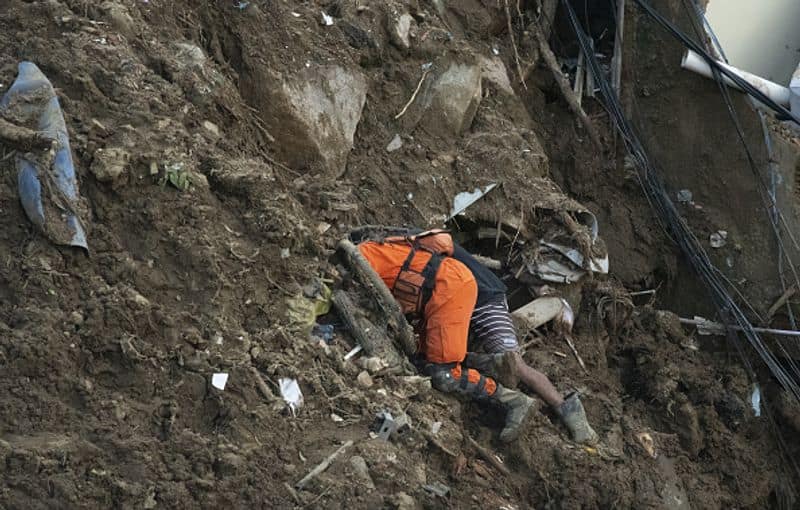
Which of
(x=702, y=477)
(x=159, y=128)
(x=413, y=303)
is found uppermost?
(x=159, y=128)

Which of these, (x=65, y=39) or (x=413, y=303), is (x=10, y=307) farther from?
(x=413, y=303)

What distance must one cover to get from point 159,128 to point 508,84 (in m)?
3.82

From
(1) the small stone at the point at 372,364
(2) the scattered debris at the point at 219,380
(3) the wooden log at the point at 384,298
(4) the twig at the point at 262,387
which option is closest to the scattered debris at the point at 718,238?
(3) the wooden log at the point at 384,298

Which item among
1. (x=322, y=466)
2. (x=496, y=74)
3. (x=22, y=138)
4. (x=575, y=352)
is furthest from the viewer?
(x=496, y=74)

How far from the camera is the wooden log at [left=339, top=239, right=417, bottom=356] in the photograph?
604 cm

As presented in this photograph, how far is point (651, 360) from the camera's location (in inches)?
312

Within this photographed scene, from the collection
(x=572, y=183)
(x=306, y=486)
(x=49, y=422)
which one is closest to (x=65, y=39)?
(x=49, y=422)

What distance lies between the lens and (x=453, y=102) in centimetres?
788

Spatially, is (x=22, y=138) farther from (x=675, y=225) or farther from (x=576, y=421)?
(x=675, y=225)

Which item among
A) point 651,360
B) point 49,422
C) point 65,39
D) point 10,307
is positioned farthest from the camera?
point 651,360

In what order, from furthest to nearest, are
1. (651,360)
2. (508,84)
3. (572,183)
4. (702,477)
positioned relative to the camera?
(572,183)
(508,84)
(651,360)
(702,477)

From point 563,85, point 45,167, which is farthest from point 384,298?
point 563,85

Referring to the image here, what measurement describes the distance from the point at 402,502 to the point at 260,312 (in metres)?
1.38

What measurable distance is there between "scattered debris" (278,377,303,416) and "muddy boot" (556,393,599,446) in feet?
6.82
